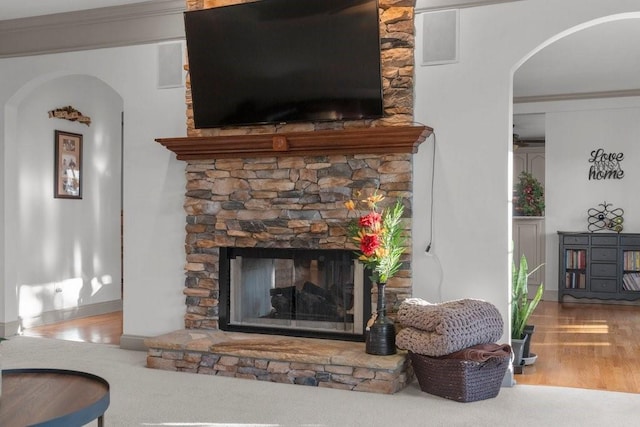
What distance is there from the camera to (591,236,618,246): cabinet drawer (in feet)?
25.6

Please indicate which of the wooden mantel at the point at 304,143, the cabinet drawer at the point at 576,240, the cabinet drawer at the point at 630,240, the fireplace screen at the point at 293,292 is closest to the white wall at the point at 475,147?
the wooden mantel at the point at 304,143

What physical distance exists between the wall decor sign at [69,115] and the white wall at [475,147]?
3.67 meters

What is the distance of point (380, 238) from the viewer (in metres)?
4.19

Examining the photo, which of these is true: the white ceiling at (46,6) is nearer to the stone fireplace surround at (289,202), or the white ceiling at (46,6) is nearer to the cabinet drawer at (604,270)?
the stone fireplace surround at (289,202)

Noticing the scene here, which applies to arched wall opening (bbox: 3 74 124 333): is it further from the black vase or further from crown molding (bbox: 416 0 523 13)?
the black vase

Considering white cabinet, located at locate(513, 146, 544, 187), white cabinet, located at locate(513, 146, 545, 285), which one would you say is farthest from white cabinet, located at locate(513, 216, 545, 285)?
white cabinet, located at locate(513, 146, 544, 187)

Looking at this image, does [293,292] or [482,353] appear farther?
[293,292]

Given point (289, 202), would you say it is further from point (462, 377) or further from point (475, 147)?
point (462, 377)

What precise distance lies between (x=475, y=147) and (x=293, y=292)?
1.66 meters

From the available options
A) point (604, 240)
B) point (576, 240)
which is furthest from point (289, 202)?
point (604, 240)

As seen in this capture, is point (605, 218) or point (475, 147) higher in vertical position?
point (475, 147)

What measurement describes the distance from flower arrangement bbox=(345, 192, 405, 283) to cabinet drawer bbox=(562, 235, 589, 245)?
4274 mm

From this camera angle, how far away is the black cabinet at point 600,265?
7.80m

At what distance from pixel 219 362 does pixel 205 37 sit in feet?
7.39
